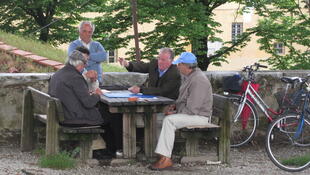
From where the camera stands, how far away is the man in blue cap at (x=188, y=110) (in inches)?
265

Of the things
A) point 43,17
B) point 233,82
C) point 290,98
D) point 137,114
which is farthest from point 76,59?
point 43,17

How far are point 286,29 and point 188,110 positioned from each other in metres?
12.7

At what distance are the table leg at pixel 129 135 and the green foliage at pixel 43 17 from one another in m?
15.2

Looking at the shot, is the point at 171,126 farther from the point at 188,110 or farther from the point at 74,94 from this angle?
the point at 74,94

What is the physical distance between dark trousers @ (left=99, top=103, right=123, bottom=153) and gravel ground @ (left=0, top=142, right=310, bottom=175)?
43 cm

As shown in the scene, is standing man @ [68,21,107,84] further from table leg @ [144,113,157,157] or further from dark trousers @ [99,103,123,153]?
table leg @ [144,113,157,157]

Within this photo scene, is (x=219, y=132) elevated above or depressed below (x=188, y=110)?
below

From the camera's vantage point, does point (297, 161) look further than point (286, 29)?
No

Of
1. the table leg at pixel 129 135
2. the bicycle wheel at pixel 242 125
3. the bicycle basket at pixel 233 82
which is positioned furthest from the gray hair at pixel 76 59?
the bicycle wheel at pixel 242 125

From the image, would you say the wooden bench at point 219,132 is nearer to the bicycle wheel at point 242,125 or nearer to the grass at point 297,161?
the grass at point 297,161

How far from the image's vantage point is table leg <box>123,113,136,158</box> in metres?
6.98

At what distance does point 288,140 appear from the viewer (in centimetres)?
749

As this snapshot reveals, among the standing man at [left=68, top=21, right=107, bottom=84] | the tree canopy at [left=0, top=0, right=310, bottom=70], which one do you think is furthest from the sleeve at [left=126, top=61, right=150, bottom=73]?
the tree canopy at [left=0, top=0, right=310, bottom=70]

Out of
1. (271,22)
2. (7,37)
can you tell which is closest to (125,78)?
(7,37)
